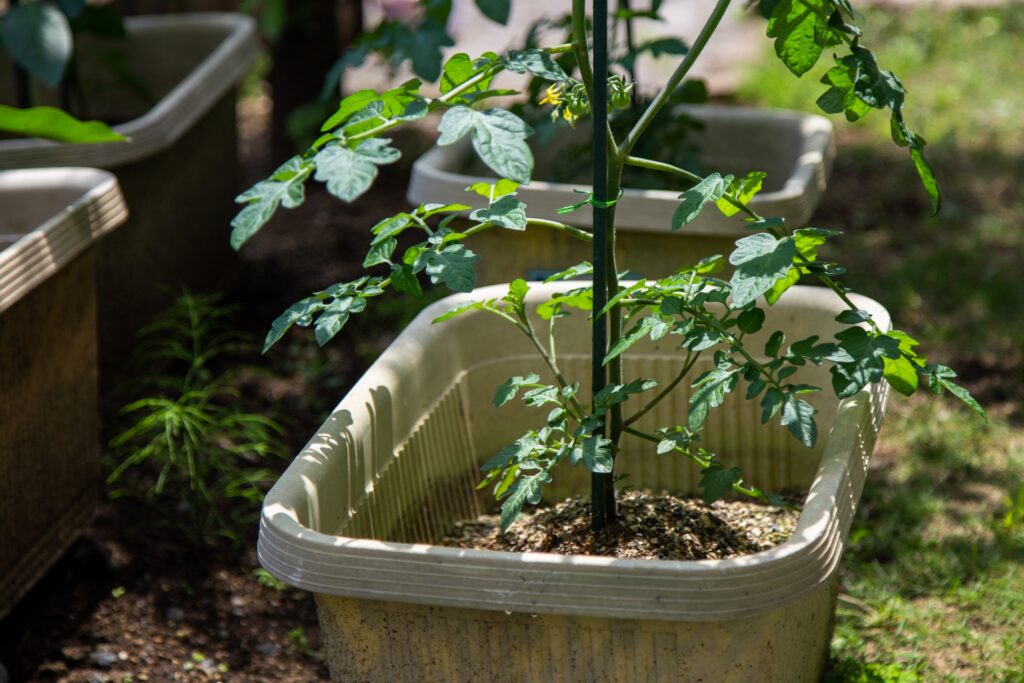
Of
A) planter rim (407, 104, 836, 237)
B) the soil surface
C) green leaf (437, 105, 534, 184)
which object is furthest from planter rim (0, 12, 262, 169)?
green leaf (437, 105, 534, 184)

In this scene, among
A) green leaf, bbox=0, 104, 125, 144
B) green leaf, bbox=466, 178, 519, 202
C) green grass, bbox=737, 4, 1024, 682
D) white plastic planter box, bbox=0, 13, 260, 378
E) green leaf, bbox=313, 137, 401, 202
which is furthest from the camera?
white plastic planter box, bbox=0, 13, 260, 378

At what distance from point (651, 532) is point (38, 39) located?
77.1 inches

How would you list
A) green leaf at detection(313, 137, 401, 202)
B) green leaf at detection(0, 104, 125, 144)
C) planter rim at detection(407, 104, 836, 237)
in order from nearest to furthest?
1. green leaf at detection(313, 137, 401, 202)
2. green leaf at detection(0, 104, 125, 144)
3. planter rim at detection(407, 104, 836, 237)

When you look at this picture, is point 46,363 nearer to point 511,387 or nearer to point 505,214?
point 511,387

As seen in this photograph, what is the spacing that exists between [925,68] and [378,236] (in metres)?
4.24

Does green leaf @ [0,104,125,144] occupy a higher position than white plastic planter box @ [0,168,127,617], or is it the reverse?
green leaf @ [0,104,125,144]

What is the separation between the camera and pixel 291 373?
10.8ft

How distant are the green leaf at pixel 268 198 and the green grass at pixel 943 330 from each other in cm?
123

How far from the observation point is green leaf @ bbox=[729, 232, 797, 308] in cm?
143

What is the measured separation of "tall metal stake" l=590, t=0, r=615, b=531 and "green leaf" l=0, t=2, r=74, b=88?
166 cm

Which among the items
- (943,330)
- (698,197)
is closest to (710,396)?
(698,197)

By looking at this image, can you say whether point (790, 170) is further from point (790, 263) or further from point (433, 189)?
point (790, 263)

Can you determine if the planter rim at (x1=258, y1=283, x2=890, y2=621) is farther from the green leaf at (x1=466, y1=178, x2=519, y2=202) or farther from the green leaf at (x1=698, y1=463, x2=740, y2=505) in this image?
the green leaf at (x1=466, y1=178, x2=519, y2=202)

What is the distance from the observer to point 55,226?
220 cm
